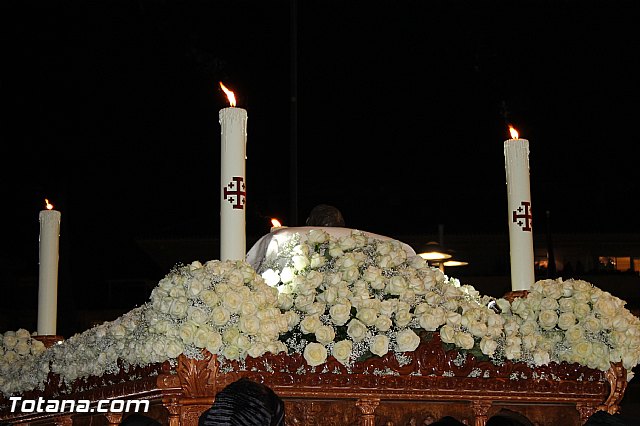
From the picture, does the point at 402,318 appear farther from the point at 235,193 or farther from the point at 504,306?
the point at 235,193

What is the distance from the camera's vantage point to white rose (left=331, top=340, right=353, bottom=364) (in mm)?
3859

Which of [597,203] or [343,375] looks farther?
[597,203]

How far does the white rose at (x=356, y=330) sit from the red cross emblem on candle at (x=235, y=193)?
774 millimetres

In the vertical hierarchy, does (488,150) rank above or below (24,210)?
above

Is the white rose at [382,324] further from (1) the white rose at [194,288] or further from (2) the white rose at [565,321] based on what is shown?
(2) the white rose at [565,321]

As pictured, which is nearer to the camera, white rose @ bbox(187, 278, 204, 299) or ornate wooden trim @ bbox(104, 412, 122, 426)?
white rose @ bbox(187, 278, 204, 299)

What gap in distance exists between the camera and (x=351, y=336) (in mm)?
3926

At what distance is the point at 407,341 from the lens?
393 centimetres

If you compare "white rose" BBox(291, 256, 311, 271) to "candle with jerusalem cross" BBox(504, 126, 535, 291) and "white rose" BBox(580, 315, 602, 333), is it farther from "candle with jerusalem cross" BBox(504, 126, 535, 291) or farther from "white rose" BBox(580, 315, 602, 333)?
"white rose" BBox(580, 315, 602, 333)

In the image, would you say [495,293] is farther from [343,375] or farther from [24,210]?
[343,375]

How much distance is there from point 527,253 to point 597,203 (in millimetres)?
26381

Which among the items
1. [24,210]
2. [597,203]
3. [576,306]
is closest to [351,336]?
[576,306]

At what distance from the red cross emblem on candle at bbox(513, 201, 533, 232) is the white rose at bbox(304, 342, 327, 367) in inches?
56.7

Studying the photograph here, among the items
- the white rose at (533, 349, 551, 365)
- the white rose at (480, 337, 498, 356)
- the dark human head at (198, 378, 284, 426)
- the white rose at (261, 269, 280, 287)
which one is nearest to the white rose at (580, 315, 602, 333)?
the white rose at (533, 349, 551, 365)
